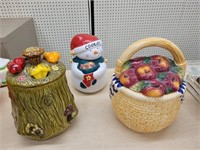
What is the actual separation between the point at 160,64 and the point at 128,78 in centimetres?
7

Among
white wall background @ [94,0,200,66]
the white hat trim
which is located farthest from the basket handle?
white wall background @ [94,0,200,66]

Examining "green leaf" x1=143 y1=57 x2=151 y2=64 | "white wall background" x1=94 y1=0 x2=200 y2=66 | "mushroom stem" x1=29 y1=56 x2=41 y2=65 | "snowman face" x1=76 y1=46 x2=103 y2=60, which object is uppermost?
"mushroom stem" x1=29 y1=56 x2=41 y2=65

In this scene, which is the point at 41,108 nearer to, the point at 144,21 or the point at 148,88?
the point at 148,88

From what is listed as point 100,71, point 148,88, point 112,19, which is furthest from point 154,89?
point 112,19

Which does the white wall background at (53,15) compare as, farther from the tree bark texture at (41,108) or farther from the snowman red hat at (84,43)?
the tree bark texture at (41,108)

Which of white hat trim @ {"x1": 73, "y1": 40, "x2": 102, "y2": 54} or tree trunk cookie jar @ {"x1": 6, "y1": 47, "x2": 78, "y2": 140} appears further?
white hat trim @ {"x1": 73, "y1": 40, "x2": 102, "y2": 54}

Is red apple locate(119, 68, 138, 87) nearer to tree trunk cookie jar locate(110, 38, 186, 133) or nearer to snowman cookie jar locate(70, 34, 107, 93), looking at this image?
tree trunk cookie jar locate(110, 38, 186, 133)

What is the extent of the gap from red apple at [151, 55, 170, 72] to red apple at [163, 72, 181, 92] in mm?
18

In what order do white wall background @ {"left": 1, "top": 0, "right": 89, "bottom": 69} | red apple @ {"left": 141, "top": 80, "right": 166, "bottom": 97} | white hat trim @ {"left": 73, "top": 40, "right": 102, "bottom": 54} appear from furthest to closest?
white wall background @ {"left": 1, "top": 0, "right": 89, "bottom": 69}, white hat trim @ {"left": 73, "top": 40, "right": 102, "bottom": 54}, red apple @ {"left": 141, "top": 80, "right": 166, "bottom": 97}

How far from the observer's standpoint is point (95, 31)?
3.54ft

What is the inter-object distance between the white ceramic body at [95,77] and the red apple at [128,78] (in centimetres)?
14

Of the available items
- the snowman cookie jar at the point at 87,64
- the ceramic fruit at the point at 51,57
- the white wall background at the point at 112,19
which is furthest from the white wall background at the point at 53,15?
the ceramic fruit at the point at 51,57

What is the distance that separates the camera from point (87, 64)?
0.52 m

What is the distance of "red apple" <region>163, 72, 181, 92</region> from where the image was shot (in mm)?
368
